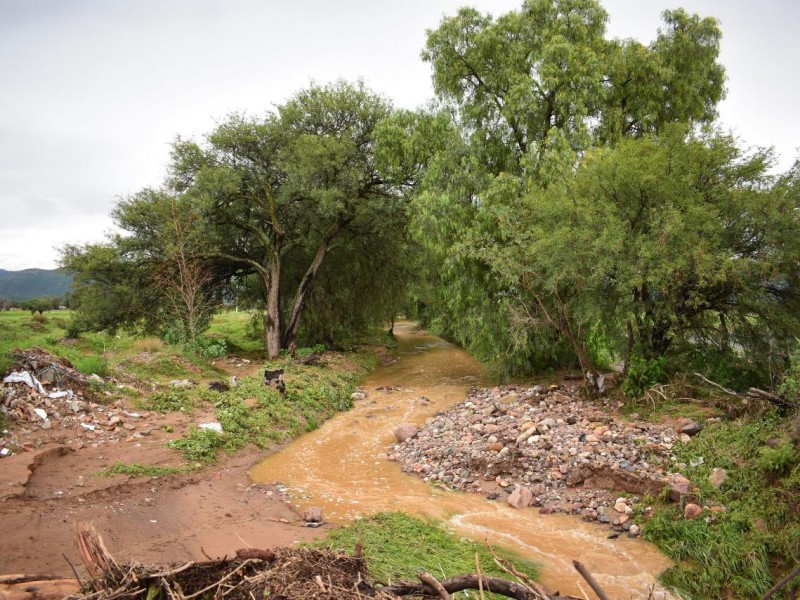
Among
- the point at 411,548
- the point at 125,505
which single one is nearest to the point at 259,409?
the point at 125,505

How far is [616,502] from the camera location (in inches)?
300

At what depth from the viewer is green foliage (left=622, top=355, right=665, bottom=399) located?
10.8 metres

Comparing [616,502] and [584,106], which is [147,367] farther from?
[584,106]

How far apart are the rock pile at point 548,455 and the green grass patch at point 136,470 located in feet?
14.4

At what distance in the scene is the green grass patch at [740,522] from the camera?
5711 mm

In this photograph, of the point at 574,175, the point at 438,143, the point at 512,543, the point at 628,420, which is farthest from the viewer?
the point at 438,143

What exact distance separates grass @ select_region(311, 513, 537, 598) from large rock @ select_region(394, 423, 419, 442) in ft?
14.5

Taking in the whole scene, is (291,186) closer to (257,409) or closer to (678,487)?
(257,409)

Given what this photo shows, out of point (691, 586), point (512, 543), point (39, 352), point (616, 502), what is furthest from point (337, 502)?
point (39, 352)

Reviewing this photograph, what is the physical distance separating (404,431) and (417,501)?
3642 mm

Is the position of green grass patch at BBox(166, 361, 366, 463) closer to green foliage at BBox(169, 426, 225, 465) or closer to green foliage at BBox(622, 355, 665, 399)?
green foliage at BBox(169, 426, 225, 465)

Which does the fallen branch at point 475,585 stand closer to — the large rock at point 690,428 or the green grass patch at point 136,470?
the green grass patch at point 136,470

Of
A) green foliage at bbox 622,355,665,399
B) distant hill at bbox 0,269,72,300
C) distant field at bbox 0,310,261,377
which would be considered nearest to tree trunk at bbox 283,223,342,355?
distant field at bbox 0,310,261,377

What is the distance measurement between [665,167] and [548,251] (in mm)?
2910
